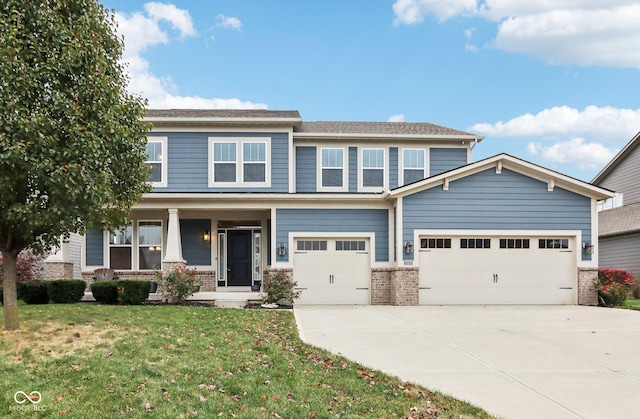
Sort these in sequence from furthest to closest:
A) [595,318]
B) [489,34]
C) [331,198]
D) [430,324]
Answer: [489,34] < [331,198] < [595,318] < [430,324]

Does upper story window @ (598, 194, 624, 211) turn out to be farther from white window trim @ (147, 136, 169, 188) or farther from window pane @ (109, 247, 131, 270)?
window pane @ (109, 247, 131, 270)

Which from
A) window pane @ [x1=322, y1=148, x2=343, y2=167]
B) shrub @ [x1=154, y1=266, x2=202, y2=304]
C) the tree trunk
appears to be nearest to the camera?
the tree trunk

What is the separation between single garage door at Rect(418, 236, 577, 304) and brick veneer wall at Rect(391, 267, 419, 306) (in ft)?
1.19

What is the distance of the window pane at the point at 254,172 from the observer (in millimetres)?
18516


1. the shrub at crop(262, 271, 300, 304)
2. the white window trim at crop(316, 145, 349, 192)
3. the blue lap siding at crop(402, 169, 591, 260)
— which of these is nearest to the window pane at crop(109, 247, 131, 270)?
the shrub at crop(262, 271, 300, 304)

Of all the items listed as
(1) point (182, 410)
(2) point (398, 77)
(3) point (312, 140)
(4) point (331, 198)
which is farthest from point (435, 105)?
(1) point (182, 410)

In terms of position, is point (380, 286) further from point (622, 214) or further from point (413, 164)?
point (622, 214)

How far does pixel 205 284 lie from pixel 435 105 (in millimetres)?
12021

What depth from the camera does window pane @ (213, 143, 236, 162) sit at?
1864 centimetres

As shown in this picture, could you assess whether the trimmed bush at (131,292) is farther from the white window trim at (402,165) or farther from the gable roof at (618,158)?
the gable roof at (618,158)

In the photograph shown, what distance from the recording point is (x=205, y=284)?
18312mm

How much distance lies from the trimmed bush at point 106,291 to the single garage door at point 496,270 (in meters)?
8.79

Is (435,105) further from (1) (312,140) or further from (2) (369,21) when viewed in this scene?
(1) (312,140)

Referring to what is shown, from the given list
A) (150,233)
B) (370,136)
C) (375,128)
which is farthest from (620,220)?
(150,233)
